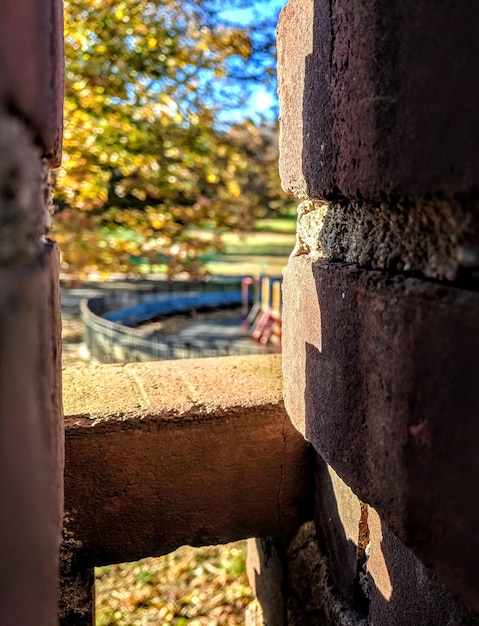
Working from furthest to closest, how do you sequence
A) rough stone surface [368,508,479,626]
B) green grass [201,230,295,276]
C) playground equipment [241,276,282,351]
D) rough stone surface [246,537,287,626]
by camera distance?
1. green grass [201,230,295,276]
2. playground equipment [241,276,282,351]
3. rough stone surface [246,537,287,626]
4. rough stone surface [368,508,479,626]

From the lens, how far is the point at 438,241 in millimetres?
822

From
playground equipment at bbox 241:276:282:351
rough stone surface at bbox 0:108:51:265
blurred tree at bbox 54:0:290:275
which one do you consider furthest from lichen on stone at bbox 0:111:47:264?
playground equipment at bbox 241:276:282:351

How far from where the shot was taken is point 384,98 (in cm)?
86

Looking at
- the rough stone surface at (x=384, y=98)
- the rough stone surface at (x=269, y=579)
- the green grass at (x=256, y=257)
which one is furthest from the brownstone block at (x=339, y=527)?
the green grass at (x=256, y=257)

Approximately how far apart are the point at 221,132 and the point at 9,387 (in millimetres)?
5565

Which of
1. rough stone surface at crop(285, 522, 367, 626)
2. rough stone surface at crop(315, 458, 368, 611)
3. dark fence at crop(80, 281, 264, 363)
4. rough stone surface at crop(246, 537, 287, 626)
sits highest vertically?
rough stone surface at crop(315, 458, 368, 611)

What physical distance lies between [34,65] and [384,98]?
1.66ft

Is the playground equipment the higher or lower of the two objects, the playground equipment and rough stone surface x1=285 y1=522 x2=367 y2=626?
the lower

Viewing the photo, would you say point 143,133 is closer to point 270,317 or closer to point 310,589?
point 310,589

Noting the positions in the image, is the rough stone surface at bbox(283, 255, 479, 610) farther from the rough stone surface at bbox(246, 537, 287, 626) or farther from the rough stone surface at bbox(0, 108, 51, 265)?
the rough stone surface at bbox(246, 537, 287, 626)

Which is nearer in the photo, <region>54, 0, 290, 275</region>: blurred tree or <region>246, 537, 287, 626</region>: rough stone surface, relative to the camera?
<region>246, 537, 287, 626</region>: rough stone surface

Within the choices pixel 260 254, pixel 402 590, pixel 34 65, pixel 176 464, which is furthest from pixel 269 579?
pixel 260 254

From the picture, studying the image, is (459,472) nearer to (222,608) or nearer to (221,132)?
(222,608)

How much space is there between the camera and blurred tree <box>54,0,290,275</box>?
4477 millimetres
